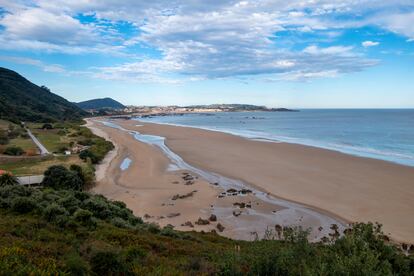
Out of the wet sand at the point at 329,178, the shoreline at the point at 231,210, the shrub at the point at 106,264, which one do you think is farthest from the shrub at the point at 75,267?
the wet sand at the point at 329,178

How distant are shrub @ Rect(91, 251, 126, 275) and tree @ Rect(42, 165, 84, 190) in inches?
647

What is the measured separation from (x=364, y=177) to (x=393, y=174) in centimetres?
282

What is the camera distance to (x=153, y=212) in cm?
1955

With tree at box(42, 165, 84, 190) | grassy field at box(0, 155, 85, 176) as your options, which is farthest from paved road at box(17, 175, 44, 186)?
grassy field at box(0, 155, 85, 176)

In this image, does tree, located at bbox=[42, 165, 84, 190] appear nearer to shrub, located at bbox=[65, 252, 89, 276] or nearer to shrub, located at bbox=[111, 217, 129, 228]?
shrub, located at bbox=[111, 217, 129, 228]

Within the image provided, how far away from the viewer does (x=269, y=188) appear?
81.1 feet

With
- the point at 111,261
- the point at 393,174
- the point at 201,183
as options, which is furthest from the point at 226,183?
the point at 111,261

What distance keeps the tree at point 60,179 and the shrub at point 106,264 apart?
1643cm

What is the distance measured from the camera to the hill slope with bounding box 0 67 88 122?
83.6 metres

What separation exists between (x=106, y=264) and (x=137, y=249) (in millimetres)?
1758

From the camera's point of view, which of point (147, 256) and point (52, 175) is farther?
point (52, 175)

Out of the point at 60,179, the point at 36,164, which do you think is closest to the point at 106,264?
the point at 60,179

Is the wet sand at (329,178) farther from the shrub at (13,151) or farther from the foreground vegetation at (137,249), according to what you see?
the shrub at (13,151)

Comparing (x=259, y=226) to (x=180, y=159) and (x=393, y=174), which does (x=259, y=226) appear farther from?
(x=180, y=159)
